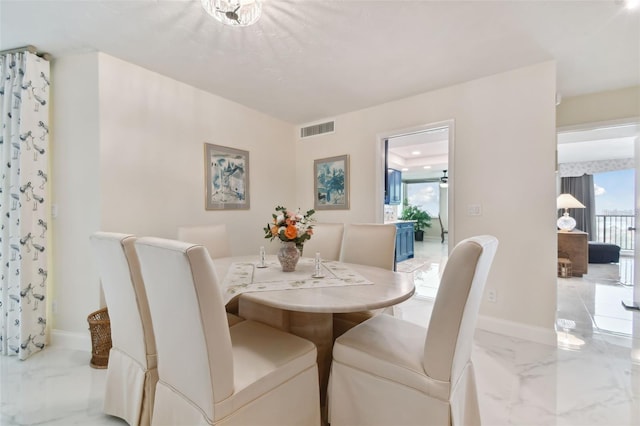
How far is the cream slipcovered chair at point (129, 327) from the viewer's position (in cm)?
132

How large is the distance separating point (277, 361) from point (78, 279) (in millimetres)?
2220

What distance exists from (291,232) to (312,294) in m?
0.53

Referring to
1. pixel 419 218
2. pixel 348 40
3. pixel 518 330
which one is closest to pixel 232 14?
pixel 348 40

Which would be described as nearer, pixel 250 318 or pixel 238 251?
pixel 250 318

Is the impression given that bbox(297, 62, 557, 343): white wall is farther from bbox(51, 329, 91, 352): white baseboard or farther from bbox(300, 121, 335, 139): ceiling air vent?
bbox(51, 329, 91, 352): white baseboard

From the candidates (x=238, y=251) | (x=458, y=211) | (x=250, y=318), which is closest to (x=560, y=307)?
(x=458, y=211)

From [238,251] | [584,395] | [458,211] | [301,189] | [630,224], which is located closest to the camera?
[584,395]

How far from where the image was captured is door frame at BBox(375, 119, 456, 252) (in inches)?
114

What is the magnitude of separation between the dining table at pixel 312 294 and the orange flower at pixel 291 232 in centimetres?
26

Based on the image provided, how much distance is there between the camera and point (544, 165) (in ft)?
7.93

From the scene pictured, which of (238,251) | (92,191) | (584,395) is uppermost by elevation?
(92,191)

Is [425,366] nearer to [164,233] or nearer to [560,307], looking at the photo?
[164,233]

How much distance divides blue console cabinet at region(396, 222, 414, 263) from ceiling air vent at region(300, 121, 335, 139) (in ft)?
8.98

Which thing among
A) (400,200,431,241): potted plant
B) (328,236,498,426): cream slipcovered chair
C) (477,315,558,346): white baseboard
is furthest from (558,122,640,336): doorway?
(400,200,431,241): potted plant
